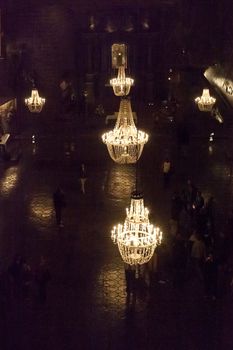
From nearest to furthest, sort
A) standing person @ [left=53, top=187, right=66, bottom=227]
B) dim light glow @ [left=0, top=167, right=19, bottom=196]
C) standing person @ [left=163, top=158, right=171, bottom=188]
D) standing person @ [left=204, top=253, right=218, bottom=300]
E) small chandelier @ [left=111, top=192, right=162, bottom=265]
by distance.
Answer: small chandelier @ [left=111, top=192, right=162, bottom=265], standing person @ [left=204, top=253, right=218, bottom=300], standing person @ [left=53, top=187, right=66, bottom=227], standing person @ [left=163, top=158, right=171, bottom=188], dim light glow @ [left=0, top=167, right=19, bottom=196]

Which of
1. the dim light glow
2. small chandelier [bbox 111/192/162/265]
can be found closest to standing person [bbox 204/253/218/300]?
small chandelier [bbox 111/192/162/265]

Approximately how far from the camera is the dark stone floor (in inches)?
369

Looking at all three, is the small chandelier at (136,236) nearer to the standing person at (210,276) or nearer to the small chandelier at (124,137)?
the standing person at (210,276)

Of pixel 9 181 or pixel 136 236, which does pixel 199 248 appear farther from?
pixel 9 181

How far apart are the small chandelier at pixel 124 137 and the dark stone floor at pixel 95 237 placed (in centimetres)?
185

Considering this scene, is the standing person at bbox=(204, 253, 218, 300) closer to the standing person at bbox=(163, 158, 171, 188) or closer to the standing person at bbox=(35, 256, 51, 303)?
the standing person at bbox=(35, 256, 51, 303)

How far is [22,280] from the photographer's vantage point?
10281 millimetres

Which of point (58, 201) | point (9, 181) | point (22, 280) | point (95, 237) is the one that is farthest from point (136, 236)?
point (9, 181)

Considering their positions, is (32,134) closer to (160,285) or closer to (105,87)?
(105,87)

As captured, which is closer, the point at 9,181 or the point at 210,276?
the point at 210,276

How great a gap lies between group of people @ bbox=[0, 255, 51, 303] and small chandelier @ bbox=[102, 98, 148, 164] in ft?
9.29

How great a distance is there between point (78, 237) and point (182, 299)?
3.85 m

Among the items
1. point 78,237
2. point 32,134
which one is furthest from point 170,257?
point 32,134

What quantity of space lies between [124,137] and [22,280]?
356cm
